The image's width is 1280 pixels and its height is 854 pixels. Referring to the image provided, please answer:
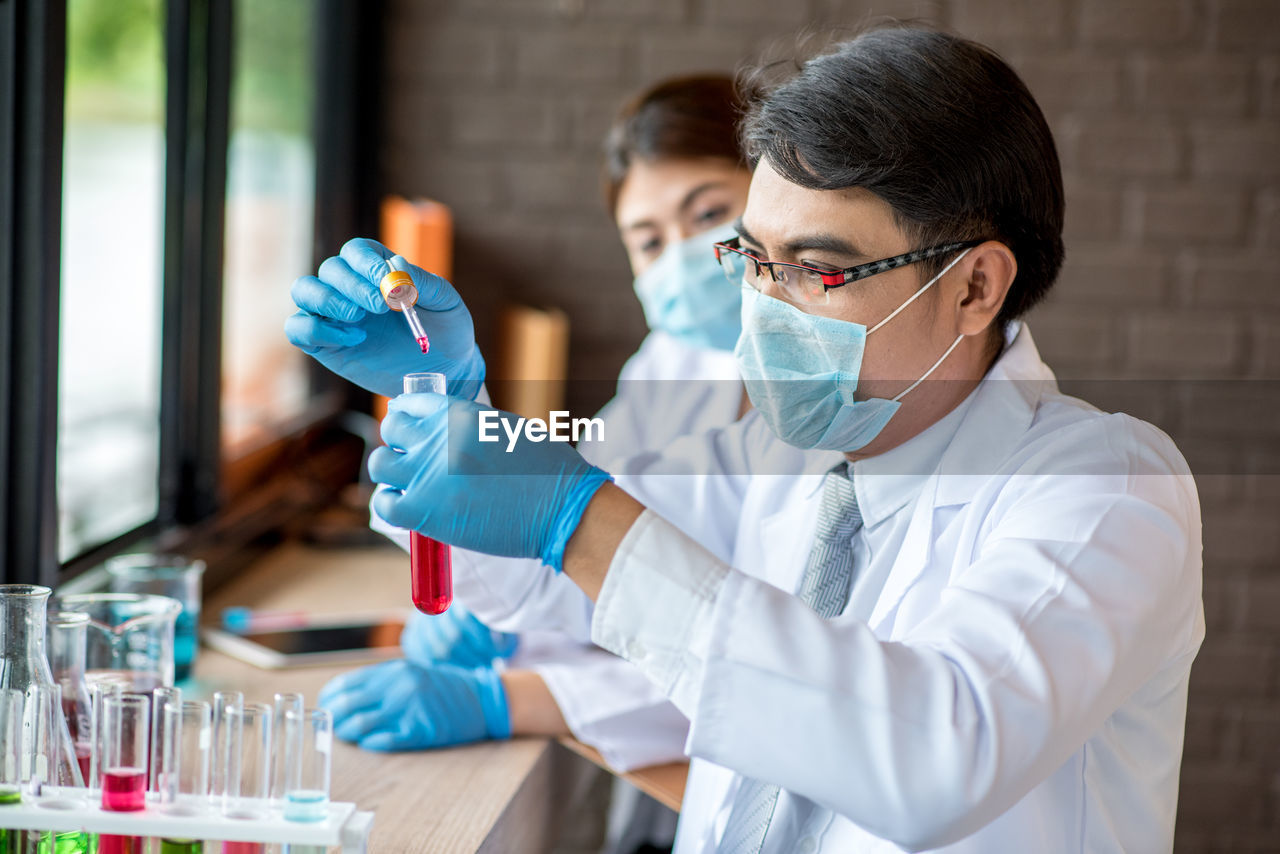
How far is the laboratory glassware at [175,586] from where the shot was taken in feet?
5.21

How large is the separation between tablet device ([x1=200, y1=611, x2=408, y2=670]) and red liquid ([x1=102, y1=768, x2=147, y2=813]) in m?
0.83

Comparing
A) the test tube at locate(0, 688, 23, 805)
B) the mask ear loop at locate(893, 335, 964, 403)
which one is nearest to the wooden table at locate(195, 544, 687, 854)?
the test tube at locate(0, 688, 23, 805)

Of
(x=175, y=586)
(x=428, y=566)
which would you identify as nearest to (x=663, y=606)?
(x=428, y=566)

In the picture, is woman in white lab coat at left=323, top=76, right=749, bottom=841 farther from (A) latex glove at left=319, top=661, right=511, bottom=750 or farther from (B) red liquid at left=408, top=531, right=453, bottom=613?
(B) red liquid at left=408, top=531, right=453, bottom=613

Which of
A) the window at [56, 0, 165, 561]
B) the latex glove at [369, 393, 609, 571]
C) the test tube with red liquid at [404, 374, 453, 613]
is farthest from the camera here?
the window at [56, 0, 165, 561]

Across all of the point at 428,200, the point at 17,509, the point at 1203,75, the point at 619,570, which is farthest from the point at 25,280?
the point at 1203,75

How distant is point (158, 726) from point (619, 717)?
2.31ft

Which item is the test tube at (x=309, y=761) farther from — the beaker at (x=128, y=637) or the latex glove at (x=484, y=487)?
the beaker at (x=128, y=637)

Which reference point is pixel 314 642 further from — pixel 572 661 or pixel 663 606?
pixel 663 606

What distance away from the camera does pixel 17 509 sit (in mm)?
1423

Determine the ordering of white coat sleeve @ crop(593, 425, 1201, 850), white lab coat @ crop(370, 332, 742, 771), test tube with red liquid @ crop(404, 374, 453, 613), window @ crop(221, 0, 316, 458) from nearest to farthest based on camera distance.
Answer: white coat sleeve @ crop(593, 425, 1201, 850) < test tube with red liquid @ crop(404, 374, 453, 613) < white lab coat @ crop(370, 332, 742, 771) < window @ crop(221, 0, 316, 458)

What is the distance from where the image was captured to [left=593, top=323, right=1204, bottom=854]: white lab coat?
0.84 metres

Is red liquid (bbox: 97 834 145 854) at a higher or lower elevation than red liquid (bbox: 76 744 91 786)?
higher

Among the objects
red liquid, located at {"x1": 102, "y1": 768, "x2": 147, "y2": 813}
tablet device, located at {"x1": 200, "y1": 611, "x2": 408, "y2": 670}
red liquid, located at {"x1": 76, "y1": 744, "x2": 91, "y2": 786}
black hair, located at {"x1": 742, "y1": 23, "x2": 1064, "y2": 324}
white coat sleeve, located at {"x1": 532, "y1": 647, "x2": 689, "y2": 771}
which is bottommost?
tablet device, located at {"x1": 200, "y1": 611, "x2": 408, "y2": 670}
